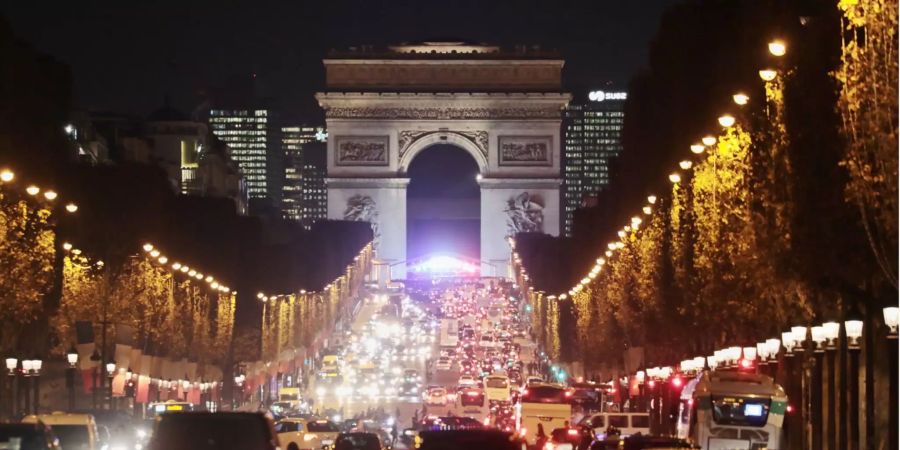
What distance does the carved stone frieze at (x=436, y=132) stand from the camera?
526ft

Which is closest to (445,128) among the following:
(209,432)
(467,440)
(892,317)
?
(892,317)

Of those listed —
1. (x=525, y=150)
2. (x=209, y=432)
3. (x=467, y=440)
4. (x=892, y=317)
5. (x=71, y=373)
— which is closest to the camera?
(x=467, y=440)

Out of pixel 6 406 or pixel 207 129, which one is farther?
pixel 207 129

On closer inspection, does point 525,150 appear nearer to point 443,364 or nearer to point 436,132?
point 436,132

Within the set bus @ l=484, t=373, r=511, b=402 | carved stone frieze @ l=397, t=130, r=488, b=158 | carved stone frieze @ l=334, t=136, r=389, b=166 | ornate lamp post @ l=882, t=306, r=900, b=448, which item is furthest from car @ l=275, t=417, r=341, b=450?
carved stone frieze @ l=397, t=130, r=488, b=158

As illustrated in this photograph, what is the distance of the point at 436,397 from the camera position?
270 ft

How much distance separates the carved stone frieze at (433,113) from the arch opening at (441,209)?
1620cm

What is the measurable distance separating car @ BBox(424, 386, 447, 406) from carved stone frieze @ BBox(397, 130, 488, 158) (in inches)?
2998

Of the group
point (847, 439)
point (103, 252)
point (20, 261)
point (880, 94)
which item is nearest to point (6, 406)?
point (20, 261)

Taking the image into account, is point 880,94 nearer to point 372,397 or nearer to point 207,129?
point 372,397

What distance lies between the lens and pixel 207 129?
544 feet

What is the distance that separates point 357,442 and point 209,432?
13721mm

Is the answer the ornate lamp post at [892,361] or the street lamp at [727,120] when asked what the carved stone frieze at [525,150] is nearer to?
the street lamp at [727,120]

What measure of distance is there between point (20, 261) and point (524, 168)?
113696mm
